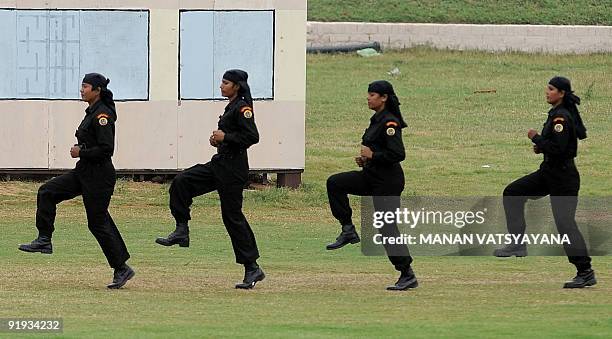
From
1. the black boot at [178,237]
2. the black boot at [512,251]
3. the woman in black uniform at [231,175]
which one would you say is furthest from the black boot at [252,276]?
the black boot at [512,251]

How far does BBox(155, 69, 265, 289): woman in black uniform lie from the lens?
1320 centimetres

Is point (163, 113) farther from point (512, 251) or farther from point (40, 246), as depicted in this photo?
point (512, 251)

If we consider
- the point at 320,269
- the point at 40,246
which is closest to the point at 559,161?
the point at 320,269

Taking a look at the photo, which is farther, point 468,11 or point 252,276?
point 468,11

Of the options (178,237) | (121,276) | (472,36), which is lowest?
(121,276)

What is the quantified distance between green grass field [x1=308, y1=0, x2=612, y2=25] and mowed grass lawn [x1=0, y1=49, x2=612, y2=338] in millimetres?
11869

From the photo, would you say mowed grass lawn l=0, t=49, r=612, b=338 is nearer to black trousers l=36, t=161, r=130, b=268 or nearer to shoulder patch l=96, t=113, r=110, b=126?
black trousers l=36, t=161, r=130, b=268

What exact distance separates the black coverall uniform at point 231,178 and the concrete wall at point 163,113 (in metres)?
9.39

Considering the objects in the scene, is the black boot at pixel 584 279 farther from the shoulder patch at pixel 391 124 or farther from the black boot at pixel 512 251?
the shoulder patch at pixel 391 124

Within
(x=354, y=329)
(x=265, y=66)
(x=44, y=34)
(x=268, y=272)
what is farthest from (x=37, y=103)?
(x=354, y=329)

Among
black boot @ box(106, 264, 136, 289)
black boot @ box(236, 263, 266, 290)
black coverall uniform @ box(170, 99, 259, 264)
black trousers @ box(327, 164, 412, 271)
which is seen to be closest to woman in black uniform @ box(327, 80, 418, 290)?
black trousers @ box(327, 164, 412, 271)

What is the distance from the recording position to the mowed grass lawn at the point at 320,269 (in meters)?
11.6

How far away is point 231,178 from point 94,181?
1224 millimetres

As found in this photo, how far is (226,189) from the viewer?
43.8 feet
